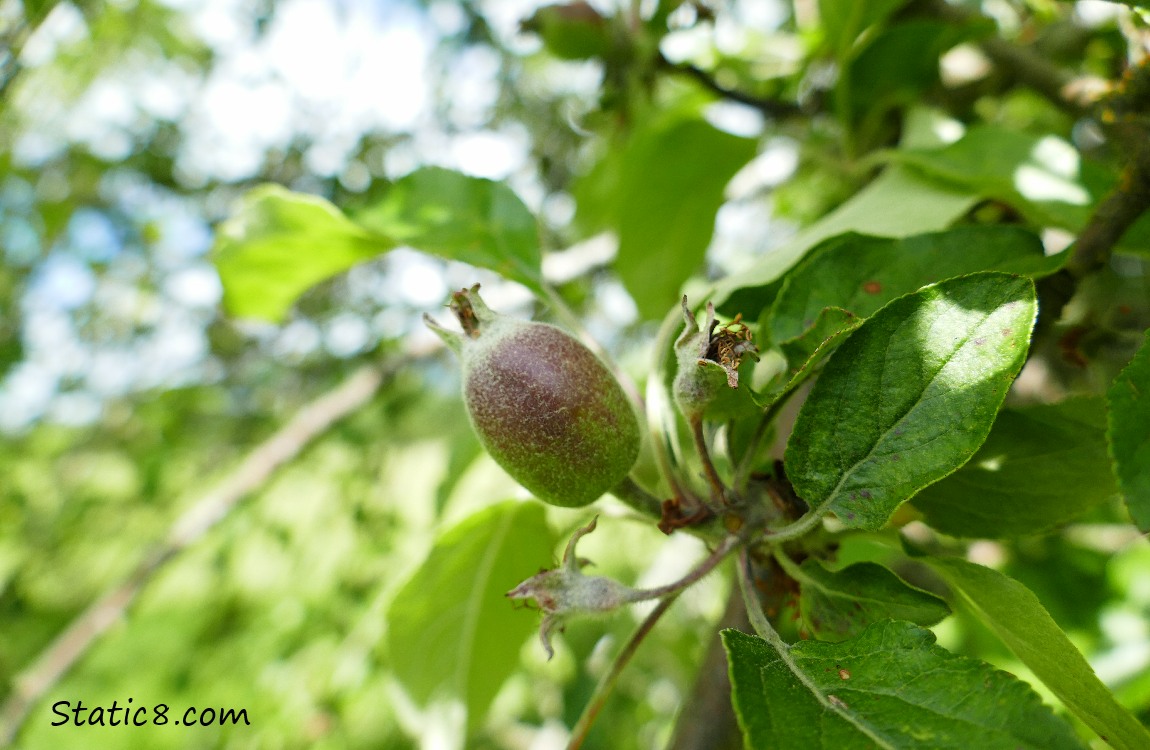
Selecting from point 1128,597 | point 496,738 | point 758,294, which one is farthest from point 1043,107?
point 496,738

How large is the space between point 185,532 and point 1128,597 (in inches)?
92.8

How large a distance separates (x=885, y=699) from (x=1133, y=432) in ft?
0.85

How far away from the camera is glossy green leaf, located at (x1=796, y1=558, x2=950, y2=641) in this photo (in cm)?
66

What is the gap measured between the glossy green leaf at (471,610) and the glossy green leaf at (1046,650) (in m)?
0.58

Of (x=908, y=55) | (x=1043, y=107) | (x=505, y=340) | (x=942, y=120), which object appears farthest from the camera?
(x=1043, y=107)

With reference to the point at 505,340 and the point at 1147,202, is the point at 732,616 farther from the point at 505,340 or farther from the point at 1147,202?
the point at 1147,202

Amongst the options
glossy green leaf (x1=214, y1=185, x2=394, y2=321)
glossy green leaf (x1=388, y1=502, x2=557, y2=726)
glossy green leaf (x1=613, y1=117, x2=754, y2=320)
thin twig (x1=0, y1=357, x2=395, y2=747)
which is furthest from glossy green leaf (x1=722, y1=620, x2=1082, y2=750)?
thin twig (x1=0, y1=357, x2=395, y2=747)

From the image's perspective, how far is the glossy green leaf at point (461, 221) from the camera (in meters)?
1.01

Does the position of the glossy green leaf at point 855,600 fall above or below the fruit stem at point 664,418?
below

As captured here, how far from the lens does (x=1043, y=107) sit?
2.21 meters

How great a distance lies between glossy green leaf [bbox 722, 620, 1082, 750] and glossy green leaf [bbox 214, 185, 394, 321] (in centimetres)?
79

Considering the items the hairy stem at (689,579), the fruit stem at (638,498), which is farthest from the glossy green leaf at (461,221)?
the hairy stem at (689,579)

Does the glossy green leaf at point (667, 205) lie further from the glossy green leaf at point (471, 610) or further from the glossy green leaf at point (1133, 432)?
the glossy green leaf at point (1133, 432)

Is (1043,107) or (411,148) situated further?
(411,148)
